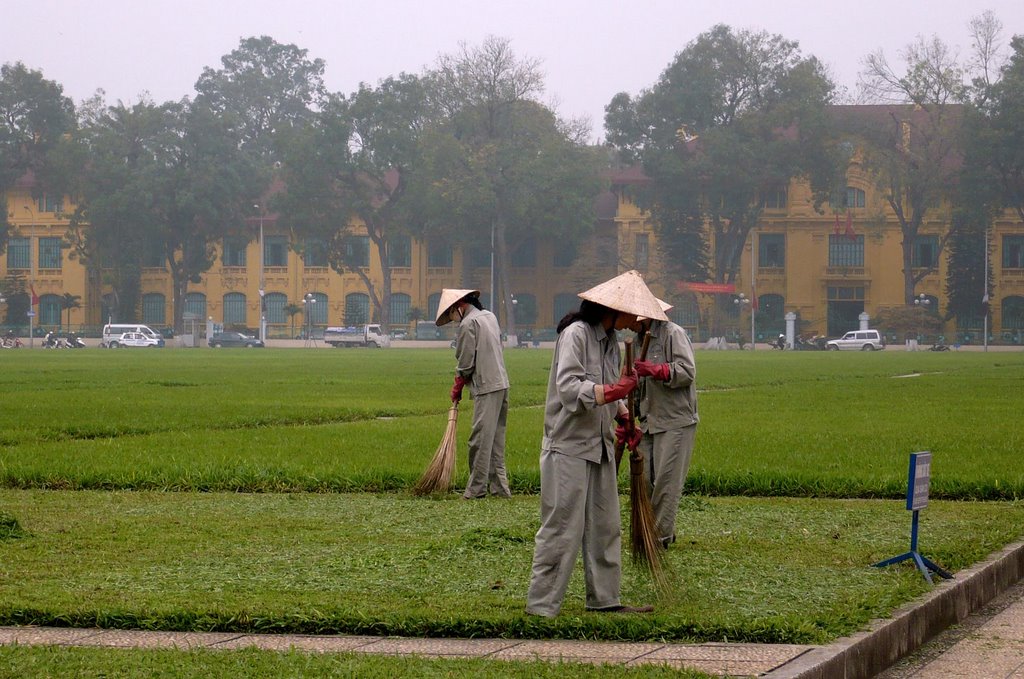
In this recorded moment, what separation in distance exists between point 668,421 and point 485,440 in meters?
3.16

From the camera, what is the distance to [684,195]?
8788 cm

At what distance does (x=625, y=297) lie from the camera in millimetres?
7008

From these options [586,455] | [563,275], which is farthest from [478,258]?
[586,455]

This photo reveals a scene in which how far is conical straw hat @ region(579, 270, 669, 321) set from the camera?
22.8 ft

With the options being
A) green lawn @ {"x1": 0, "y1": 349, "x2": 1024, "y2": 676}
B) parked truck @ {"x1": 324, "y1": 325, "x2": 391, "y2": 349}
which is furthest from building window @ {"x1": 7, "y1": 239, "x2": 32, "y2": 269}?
green lawn @ {"x1": 0, "y1": 349, "x2": 1024, "y2": 676}

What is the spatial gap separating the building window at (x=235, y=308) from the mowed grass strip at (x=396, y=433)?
61630 mm

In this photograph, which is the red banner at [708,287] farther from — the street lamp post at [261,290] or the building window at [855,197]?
the street lamp post at [261,290]

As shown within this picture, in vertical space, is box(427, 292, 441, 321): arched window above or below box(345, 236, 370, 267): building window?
below

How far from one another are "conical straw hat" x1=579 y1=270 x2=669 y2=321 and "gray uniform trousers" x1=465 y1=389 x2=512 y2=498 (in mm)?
5307

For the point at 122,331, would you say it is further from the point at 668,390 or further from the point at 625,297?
the point at 625,297

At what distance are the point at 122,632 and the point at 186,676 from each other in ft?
3.44

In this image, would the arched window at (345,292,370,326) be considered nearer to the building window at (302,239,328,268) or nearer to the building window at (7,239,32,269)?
the building window at (302,239,328,268)

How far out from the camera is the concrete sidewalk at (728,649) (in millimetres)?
6246

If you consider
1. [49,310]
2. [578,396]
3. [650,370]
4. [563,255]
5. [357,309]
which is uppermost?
[563,255]
